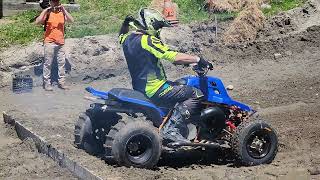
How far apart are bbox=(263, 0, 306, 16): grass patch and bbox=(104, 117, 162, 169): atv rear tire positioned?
9.75 m

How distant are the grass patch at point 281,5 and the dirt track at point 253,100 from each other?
839mm

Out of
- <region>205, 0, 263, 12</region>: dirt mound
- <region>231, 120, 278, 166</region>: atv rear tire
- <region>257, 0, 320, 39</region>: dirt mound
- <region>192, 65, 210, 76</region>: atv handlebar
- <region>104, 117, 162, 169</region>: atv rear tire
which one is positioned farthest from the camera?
<region>205, 0, 263, 12</region>: dirt mound

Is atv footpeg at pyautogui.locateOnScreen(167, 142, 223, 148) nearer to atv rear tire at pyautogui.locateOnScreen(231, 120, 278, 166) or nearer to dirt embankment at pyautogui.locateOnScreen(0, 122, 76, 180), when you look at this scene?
atv rear tire at pyautogui.locateOnScreen(231, 120, 278, 166)

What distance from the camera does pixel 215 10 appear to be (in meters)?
17.1

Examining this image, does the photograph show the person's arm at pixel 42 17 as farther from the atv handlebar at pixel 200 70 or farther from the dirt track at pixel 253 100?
the atv handlebar at pixel 200 70

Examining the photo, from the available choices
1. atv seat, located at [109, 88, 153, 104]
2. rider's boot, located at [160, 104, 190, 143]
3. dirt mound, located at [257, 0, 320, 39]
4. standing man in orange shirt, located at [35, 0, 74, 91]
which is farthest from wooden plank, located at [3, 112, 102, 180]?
dirt mound, located at [257, 0, 320, 39]

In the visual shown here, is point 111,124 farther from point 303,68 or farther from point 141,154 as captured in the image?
point 303,68

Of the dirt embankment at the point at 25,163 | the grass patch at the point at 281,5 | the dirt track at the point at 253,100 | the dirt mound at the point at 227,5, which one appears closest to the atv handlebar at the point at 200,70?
the dirt track at the point at 253,100

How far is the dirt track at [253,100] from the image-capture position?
8.10m

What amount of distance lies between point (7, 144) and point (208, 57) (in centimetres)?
648

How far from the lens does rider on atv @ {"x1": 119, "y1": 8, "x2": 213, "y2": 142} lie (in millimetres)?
8008

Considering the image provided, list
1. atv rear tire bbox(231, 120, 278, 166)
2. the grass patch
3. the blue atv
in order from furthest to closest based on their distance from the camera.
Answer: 1. the grass patch
2. atv rear tire bbox(231, 120, 278, 166)
3. the blue atv

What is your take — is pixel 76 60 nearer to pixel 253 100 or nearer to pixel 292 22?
pixel 253 100

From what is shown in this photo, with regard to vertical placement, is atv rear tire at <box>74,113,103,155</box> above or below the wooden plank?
above
